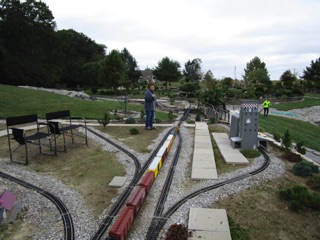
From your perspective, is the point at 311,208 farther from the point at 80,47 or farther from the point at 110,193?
the point at 80,47

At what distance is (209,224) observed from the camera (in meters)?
4.40

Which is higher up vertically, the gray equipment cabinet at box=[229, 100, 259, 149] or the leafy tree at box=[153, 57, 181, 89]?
the leafy tree at box=[153, 57, 181, 89]

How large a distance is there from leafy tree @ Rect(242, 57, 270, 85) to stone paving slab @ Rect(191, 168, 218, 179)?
50.8m

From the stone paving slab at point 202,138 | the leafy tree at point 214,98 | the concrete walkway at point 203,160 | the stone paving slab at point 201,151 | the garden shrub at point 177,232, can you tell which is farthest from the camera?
Result: the leafy tree at point 214,98

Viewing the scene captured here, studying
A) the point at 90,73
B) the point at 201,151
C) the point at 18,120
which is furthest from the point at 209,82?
the point at 18,120

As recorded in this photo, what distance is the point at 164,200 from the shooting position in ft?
17.6

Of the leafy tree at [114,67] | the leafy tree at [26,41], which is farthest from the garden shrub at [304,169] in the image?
the leafy tree at [26,41]

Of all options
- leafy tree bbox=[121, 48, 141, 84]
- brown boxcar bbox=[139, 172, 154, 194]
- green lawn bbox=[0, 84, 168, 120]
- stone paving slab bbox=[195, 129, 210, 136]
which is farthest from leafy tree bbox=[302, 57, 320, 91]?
brown boxcar bbox=[139, 172, 154, 194]

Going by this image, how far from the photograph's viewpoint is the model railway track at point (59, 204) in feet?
14.1

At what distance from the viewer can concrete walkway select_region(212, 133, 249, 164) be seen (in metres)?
7.57

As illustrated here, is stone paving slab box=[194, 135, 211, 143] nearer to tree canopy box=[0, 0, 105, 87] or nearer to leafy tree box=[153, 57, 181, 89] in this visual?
tree canopy box=[0, 0, 105, 87]

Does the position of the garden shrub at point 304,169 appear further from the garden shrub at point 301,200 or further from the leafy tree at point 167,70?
the leafy tree at point 167,70

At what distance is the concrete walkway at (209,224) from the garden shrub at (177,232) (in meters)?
0.12

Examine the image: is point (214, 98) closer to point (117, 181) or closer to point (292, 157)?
point (292, 157)
